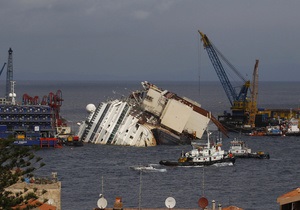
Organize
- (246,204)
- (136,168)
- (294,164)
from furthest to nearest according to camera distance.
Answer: (294,164)
(136,168)
(246,204)

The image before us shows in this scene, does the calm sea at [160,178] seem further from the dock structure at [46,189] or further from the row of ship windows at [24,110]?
the dock structure at [46,189]

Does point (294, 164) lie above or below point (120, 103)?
below

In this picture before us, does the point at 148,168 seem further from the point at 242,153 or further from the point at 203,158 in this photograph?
the point at 242,153

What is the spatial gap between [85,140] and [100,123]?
326 cm

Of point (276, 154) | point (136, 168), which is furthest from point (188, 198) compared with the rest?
point (276, 154)

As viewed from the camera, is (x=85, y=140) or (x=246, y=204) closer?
(x=246, y=204)

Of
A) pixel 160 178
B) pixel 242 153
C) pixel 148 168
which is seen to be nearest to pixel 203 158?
pixel 148 168

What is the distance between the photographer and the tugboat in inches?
3912

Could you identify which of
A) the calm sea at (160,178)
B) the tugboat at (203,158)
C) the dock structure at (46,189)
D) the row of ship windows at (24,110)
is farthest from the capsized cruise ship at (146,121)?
the dock structure at (46,189)

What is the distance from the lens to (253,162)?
350 ft

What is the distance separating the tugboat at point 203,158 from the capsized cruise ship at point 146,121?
82.9ft

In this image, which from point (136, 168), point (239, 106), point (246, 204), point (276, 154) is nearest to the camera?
point (246, 204)

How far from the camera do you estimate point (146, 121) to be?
13150 centimetres

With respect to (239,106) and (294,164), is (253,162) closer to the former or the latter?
(294,164)
